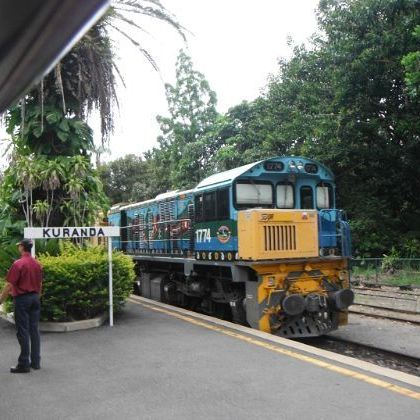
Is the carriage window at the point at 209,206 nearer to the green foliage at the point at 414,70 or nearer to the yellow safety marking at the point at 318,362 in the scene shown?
the yellow safety marking at the point at 318,362

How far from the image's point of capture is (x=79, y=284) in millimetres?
9766

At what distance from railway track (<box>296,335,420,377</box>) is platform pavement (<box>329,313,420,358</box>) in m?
0.11

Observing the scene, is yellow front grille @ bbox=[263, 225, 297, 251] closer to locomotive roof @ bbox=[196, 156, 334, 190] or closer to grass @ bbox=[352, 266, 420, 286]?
locomotive roof @ bbox=[196, 156, 334, 190]

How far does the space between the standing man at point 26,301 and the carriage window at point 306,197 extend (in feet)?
21.1

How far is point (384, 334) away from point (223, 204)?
Answer: 14.0 ft

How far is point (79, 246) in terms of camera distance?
38.1 feet

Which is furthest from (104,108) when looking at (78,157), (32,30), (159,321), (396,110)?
(396,110)

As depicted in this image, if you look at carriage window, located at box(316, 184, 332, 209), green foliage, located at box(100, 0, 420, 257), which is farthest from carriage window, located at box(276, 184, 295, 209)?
green foliage, located at box(100, 0, 420, 257)

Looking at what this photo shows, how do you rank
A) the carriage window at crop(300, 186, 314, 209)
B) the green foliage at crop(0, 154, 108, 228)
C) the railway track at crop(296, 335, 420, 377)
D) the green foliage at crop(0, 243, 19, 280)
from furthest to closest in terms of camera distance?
the carriage window at crop(300, 186, 314, 209), the green foliage at crop(0, 154, 108, 228), the green foliage at crop(0, 243, 19, 280), the railway track at crop(296, 335, 420, 377)

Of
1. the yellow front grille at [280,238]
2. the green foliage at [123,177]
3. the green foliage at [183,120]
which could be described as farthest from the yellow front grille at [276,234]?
the green foliage at [123,177]

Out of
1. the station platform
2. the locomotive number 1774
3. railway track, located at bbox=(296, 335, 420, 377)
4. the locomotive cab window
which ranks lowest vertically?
railway track, located at bbox=(296, 335, 420, 377)

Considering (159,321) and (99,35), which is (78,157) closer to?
(99,35)

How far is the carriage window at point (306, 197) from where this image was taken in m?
11.8

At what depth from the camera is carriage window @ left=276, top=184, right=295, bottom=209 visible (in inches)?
451
